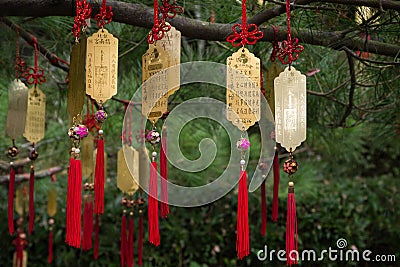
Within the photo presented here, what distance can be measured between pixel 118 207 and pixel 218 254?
1.38ft

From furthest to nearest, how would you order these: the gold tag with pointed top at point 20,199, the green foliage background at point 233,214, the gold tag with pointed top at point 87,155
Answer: the green foliage background at point 233,214 → the gold tag with pointed top at point 20,199 → the gold tag with pointed top at point 87,155

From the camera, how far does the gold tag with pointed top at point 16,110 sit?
33.6 inches

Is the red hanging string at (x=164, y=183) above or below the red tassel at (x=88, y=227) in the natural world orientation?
above

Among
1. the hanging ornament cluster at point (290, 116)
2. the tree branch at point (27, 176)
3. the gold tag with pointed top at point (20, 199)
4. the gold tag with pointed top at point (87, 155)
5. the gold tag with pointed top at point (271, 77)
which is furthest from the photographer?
the gold tag with pointed top at point (20, 199)

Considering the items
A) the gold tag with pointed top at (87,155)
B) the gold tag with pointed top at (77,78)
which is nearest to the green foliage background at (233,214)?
the gold tag with pointed top at (87,155)

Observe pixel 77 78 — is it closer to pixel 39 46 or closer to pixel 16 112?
pixel 16 112

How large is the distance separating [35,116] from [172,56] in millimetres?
362

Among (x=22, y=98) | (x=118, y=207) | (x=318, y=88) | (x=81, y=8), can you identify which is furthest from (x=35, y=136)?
(x=118, y=207)

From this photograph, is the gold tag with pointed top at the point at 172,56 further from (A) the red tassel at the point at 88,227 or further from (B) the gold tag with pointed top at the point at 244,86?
(A) the red tassel at the point at 88,227

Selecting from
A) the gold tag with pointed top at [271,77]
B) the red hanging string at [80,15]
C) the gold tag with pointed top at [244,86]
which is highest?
the red hanging string at [80,15]

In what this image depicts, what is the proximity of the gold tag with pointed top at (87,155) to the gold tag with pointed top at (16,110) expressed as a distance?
170 mm

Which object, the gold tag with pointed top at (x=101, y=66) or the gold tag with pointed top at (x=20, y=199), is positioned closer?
the gold tag with pointed top at (x=101, y=66)

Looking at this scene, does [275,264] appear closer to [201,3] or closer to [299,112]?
[201,3]

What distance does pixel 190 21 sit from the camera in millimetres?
744
